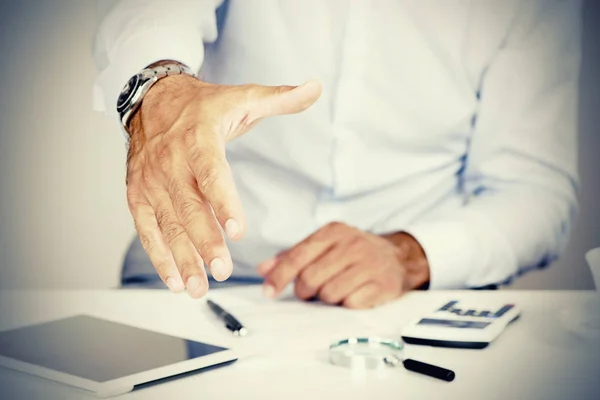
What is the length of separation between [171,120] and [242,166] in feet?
0.93

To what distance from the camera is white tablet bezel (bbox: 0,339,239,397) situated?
31 cm

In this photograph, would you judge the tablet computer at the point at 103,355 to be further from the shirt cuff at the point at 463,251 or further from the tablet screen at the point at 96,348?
the shirt cuff at the point at 463,251

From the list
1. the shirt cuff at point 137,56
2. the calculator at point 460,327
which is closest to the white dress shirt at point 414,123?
the shirt cuff at point 137,56

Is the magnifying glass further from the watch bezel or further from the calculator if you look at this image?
the watch bezel

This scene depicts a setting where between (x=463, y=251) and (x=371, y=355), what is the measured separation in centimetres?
33

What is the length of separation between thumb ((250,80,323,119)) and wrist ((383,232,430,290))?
25cm

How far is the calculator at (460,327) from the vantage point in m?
0.38

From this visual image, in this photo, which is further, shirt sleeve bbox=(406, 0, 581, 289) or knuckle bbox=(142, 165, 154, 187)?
shirt sleeve bbox=(406, 0, 581, 289)

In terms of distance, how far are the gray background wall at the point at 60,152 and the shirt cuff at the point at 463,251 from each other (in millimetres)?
67

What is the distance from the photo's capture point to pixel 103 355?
35 centimetres

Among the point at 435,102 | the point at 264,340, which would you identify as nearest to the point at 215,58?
the point at 435,102

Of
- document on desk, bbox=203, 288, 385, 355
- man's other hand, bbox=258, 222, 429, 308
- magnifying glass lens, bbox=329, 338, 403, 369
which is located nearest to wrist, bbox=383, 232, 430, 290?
man's other hand, bbox=258, 222, 429, 308

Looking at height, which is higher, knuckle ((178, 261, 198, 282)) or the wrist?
knuckle ((178, 261, 198, 282))

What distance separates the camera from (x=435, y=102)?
0.73 metres
